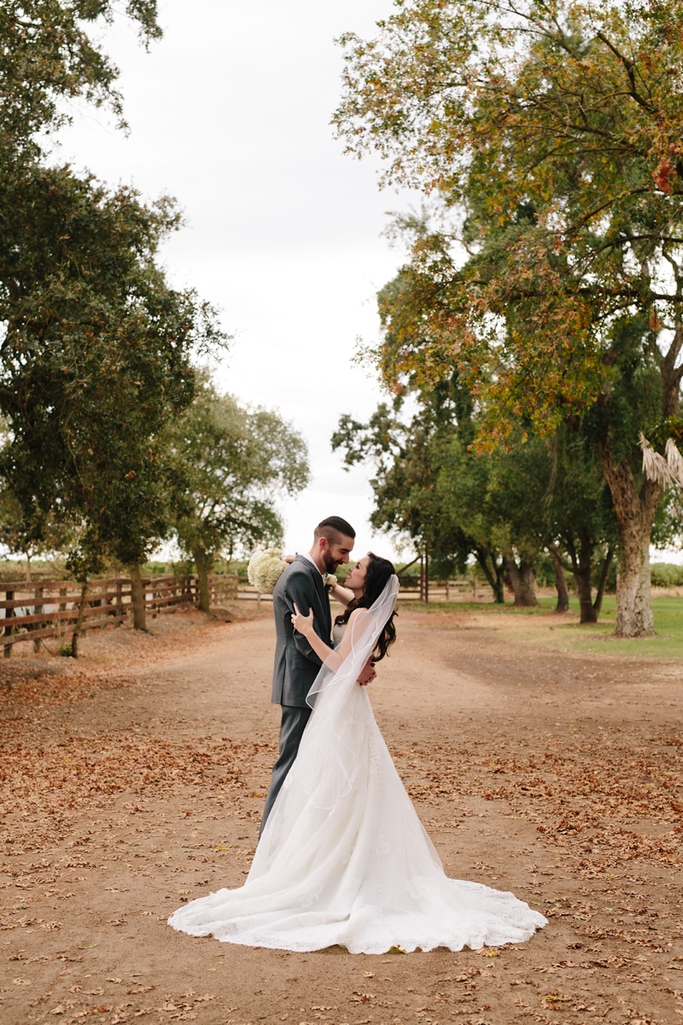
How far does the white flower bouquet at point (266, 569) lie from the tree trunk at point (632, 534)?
19.9m


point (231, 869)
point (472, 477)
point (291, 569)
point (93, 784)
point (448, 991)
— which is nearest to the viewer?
point (448, 991)

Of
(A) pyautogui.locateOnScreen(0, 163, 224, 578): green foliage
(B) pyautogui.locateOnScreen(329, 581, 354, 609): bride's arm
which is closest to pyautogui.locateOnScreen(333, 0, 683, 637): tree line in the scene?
(A) pyautogui.locateOnScreen(0, 163, 224, 578): green foliage

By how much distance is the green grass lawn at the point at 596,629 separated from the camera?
880 inches

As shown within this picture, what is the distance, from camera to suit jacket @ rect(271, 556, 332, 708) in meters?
5.43

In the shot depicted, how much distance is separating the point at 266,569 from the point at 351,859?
1.78 m

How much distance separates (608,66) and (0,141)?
28.4ft

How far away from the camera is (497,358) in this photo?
1303cm

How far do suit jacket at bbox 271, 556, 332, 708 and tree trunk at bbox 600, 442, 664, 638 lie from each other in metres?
20.2

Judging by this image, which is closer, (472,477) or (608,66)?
(608,66)

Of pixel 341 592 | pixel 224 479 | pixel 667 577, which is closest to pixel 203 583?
pixel 224 479

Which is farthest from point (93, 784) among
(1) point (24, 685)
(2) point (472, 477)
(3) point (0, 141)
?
(2) point (472, 477)

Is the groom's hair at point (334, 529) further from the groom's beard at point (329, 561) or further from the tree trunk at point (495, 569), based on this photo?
the tree trunk at point (495, 569)

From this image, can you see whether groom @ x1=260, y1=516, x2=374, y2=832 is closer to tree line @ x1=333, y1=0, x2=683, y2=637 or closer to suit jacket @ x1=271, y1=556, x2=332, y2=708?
suit jacket @ x1=271, y1=556, x2=332, y2=708

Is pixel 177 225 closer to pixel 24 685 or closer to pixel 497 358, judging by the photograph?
pixel 497 358
